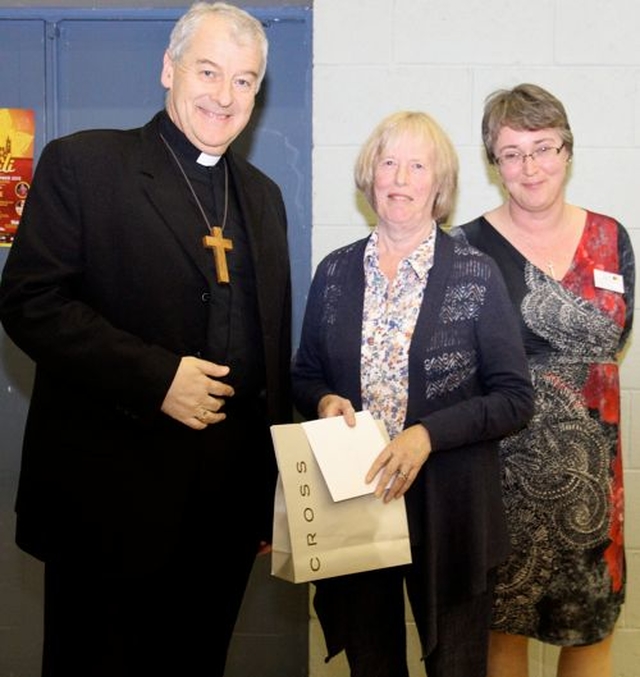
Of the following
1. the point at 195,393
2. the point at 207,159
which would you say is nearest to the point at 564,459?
the point at 195,393

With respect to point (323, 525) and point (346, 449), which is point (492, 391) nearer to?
point (346, 449)

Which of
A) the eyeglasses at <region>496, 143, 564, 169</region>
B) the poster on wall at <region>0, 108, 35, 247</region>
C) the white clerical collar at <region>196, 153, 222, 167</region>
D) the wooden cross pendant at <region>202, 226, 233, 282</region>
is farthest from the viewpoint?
the poster on wall at <region>0, 108, 35, 247</region>

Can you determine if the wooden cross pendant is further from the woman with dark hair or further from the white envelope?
the woman with dark hair

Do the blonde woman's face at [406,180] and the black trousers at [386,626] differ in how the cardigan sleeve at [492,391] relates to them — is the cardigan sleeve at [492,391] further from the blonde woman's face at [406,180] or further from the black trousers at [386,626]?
the black trousers at [386,626]

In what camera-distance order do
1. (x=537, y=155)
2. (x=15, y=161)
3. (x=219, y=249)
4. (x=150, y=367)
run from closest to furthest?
(x=150, y=367)
(x=219, y=249)
(x=537, y=155)
(x=15, y=161)

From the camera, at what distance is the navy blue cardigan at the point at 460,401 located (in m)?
1.67

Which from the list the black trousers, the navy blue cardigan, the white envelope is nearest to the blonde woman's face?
the navy blue cardigan

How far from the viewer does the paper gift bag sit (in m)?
1.59

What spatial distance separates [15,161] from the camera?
105 inches

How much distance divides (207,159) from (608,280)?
1.01 meters

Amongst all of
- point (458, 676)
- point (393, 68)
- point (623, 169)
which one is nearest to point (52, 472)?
point (458, 676)

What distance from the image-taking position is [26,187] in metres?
2.66

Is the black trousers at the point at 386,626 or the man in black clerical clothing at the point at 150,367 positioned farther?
the black trousers at the point at 386,626

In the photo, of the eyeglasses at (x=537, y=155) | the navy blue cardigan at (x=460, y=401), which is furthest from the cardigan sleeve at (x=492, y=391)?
the eyeglasses at (x=537, y=155)
